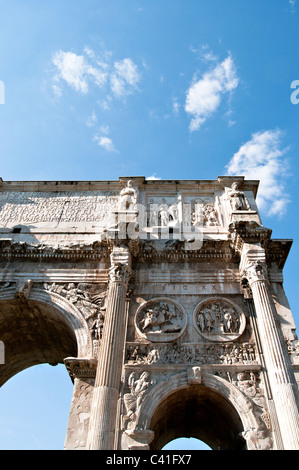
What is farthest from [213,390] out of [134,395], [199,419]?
[199,419]

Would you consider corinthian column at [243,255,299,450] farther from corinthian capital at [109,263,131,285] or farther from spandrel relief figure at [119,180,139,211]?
spandrel relief figure at [119,180,139,211]

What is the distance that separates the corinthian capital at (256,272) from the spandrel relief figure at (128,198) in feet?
14.4

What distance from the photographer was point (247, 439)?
349 inches

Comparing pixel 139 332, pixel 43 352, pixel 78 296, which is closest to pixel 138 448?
pixel 139 332

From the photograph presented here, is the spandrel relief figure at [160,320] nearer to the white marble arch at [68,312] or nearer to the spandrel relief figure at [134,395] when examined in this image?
the spandrel relief figure at [134,395]

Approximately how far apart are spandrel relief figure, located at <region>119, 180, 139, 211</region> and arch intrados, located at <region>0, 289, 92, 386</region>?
3791 millimetres

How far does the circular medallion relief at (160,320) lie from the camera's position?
10.7 m

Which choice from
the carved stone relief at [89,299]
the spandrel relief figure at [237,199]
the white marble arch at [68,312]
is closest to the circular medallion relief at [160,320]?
the carved stone relief at [89,299]

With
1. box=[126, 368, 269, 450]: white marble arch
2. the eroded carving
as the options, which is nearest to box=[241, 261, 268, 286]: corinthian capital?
box=[126, 368, 269, 450]: white marble arch

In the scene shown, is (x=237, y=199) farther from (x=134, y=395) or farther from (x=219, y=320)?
(x=134, y=395)

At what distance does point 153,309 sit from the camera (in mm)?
11305

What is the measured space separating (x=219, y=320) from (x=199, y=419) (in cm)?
302

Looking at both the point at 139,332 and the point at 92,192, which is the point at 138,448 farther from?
the point at 92,192

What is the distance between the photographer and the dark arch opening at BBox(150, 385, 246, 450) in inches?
389
